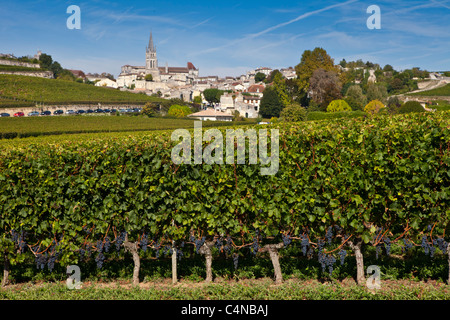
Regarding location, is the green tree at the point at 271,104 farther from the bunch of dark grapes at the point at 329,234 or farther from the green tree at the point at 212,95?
the bunch of dark grapes at the point at 329,234

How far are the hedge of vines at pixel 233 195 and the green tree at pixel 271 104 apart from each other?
95207 millimetres

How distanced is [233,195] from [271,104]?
96.6 m

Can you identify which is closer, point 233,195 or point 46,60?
point 233,195

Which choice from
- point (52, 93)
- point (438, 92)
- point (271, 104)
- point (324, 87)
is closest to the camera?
point (324, 87)

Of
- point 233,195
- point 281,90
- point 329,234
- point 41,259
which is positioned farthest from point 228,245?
point 281,90

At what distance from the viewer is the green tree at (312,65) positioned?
84.2 meters

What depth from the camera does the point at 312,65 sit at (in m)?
84.1

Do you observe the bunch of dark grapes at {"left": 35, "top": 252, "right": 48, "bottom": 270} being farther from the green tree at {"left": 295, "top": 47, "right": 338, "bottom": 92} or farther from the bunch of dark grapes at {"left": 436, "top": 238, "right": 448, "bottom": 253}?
the green tree at {"left": 295, "top": 47, "right": 338, "bottom": 92}

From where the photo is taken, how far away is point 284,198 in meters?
7.07

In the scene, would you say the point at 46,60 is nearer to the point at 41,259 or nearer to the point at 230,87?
the point at 230,87

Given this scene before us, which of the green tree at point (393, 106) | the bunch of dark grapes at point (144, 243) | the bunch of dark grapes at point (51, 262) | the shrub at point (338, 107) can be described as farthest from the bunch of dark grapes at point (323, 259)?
the shrub at point (338, 107)

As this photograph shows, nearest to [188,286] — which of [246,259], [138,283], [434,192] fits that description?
[138,283]
